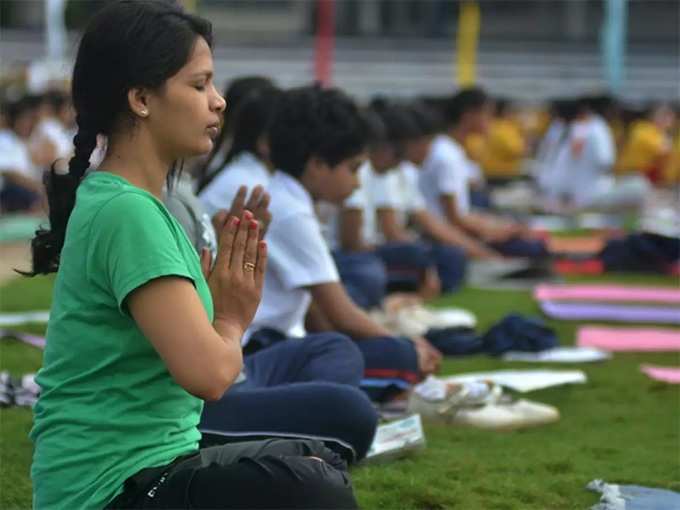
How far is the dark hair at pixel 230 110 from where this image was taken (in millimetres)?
4625

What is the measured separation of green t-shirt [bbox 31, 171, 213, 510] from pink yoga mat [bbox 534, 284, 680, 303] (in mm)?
4674

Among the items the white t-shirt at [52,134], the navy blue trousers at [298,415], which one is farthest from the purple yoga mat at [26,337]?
the white t-shirt at [52,134]

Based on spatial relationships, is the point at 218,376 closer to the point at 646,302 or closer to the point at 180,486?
the point at 180,486

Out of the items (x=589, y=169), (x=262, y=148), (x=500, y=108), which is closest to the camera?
(x=262, y=148)

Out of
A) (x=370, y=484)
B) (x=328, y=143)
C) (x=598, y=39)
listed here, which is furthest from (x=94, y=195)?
(x=598, y=39)

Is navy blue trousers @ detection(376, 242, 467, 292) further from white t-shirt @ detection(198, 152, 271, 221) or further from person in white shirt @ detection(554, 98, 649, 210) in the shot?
person in white shirt @ detection(554, 98, 649, 210)

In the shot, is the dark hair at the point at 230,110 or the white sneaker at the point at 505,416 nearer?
the white sneaker at the point at 505,416

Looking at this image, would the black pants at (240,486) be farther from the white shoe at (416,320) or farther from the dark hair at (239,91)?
the white shoe at (416,320)

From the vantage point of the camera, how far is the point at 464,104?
857 cm

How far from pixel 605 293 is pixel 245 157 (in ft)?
9.65

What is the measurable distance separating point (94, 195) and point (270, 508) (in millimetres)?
561

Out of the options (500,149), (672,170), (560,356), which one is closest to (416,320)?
(560,356)

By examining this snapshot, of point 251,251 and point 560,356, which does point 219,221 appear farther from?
point 560,356

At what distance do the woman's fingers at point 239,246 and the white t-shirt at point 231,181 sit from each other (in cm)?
205
